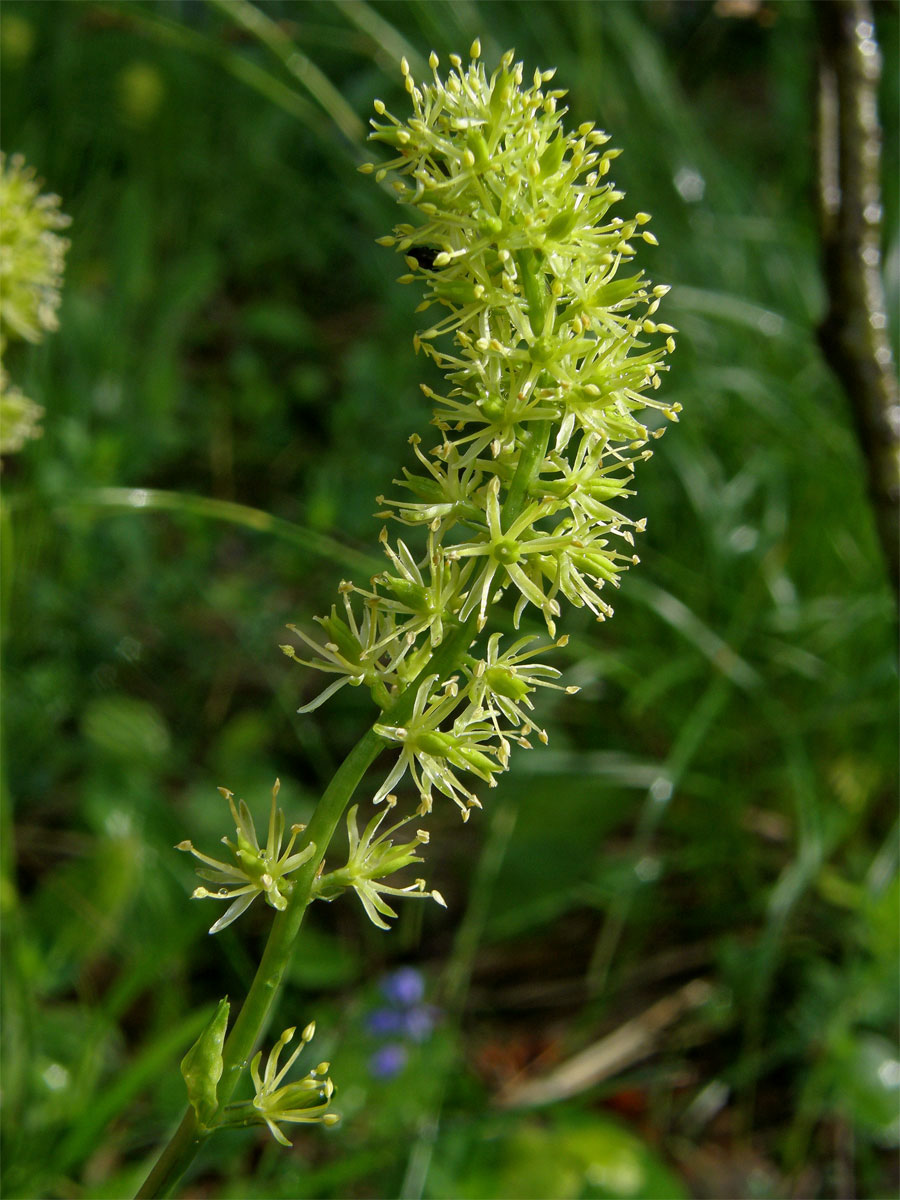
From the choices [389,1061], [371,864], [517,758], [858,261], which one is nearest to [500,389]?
[371,864]

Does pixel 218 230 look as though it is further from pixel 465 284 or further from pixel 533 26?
pixel 465 284

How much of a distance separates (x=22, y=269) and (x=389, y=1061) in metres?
1.85

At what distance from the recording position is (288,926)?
3.45ft

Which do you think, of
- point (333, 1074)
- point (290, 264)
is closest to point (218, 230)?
point (290, 264)

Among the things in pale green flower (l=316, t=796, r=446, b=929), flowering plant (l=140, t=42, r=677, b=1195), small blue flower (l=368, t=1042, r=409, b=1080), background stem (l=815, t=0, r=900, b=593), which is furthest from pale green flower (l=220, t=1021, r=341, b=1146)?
small blue flower (l=368, t=1042, r=409, b=1080)

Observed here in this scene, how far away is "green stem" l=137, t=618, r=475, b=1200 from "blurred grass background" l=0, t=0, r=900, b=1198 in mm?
777

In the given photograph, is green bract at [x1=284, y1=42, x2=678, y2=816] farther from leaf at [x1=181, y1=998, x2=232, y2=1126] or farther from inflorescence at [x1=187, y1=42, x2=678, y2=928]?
leaf at [x1=181, y1=998, x2=232, y2=1126]

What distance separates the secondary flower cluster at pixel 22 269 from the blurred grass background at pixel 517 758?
18 cm

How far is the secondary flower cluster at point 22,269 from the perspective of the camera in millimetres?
2072

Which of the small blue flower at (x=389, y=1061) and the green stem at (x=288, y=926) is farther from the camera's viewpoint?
the small blue flower at (x=389, y=1061)

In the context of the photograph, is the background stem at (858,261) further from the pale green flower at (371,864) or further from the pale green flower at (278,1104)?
the pale green flower at (278,1104)

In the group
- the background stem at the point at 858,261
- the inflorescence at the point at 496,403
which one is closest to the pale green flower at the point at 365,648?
the inflorescence at the point at 496,403

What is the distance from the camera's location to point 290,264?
543 cm

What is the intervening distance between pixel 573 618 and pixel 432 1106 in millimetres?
1595
